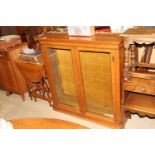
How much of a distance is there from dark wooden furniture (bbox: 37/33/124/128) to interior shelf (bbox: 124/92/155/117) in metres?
0.14

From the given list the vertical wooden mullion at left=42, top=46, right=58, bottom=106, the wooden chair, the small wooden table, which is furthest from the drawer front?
the wooden chair

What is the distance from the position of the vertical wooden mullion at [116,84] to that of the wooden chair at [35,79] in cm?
99

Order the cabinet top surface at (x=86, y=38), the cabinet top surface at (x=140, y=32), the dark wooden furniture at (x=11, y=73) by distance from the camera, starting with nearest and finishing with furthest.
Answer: the cabinet top surface at (x=140, y=32) < the cabinet top surface at (x=86, y=38) < the dark wooden furniture at (x=11, y=73)

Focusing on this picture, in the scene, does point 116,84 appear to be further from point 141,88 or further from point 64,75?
point 64,75

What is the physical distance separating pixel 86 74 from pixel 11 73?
4.31ft

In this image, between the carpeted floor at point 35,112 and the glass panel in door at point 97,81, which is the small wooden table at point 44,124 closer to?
the glass panel in door at point 97,81

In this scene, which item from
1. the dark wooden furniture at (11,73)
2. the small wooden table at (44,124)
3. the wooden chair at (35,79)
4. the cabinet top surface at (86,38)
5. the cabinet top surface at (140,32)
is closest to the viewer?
the small wooden table at (44,124)

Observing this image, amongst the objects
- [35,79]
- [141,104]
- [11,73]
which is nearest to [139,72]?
[141,104]

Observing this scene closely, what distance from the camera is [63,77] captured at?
2.54 m

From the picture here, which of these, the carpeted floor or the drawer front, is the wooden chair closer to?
the carpeted floor

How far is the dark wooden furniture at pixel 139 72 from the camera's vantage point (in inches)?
70.1

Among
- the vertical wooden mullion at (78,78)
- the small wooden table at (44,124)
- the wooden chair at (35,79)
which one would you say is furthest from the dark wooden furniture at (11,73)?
the small wooden table at (44,124)
